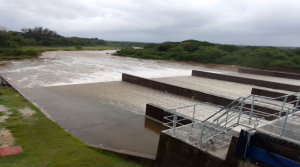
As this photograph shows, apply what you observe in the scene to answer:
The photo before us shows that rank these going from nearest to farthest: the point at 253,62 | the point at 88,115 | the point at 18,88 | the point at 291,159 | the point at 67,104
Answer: the point at 291,159 < the point at 88,115 < the point at 67,104 < the point at 18,88 < the point at 253,62

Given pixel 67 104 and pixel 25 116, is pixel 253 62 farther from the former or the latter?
pixel 25 116

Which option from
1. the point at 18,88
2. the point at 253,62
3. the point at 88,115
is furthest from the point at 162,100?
the point at 253,62

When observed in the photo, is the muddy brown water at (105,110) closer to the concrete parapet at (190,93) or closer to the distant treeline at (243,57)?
the concrete parapet at (190,93)

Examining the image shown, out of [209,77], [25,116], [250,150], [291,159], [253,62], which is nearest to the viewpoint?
[291,159]

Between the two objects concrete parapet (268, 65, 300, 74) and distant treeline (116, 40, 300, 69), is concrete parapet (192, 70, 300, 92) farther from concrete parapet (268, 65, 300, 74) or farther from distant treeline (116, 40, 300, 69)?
distant treeline (116, 40, 300, 69)

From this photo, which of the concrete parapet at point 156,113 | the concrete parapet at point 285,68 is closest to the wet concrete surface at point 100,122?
the concrete parapet at point 156,113

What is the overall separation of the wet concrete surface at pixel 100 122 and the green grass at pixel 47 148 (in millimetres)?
551

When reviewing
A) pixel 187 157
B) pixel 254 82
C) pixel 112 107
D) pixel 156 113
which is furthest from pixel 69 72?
pixel 187 157

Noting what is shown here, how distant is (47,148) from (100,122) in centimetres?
286

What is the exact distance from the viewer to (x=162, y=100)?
12312mm

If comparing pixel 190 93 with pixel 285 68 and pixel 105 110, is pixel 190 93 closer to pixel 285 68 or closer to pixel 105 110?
pixel 105 110

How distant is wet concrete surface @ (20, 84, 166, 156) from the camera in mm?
7133

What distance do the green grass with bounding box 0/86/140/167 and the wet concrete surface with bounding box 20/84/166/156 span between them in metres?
0.55

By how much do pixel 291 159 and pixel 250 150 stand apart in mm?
665
